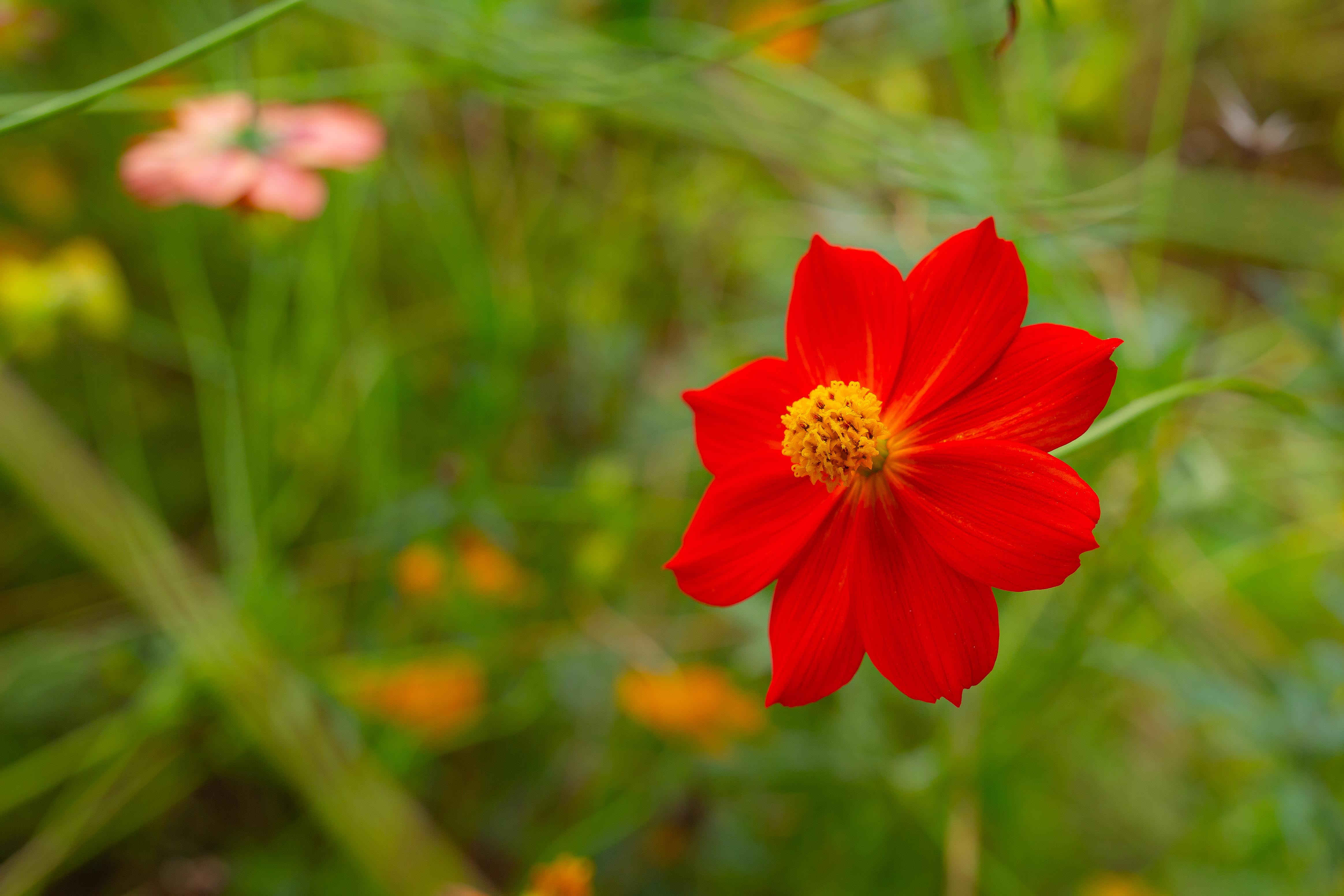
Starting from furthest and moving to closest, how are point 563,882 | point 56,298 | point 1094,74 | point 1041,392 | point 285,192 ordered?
1. point 1094,74
2. point 56,298
3. point 285,192
4. point 563,882
5. point 1041,392

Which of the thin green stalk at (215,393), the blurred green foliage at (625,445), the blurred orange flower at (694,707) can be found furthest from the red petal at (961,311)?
the thin green stalk at (215,393)

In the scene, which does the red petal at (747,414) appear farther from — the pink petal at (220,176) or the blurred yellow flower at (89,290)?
the blurred yellow flower at (89,290)

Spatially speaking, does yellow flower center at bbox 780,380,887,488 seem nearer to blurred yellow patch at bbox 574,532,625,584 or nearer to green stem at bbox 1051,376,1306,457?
green stem at bbox 1051,376,1306,457

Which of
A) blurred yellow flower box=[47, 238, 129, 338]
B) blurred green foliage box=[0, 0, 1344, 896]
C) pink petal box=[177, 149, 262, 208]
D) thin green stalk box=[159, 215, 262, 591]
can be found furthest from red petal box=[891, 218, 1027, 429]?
blurred yellow flower box=[47, 238, 129, 338]

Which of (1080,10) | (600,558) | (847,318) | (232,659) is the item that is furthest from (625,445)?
(1080,10)

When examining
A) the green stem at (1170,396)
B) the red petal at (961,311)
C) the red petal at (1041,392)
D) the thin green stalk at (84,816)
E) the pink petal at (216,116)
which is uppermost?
the pink petal at (216,116)

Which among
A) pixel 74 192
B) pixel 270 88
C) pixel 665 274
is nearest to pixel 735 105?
pixel 665 274

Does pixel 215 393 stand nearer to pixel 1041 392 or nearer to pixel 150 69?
pixel 150 69

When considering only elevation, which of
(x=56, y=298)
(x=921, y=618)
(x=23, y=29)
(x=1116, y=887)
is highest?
(x=23, y=29)
